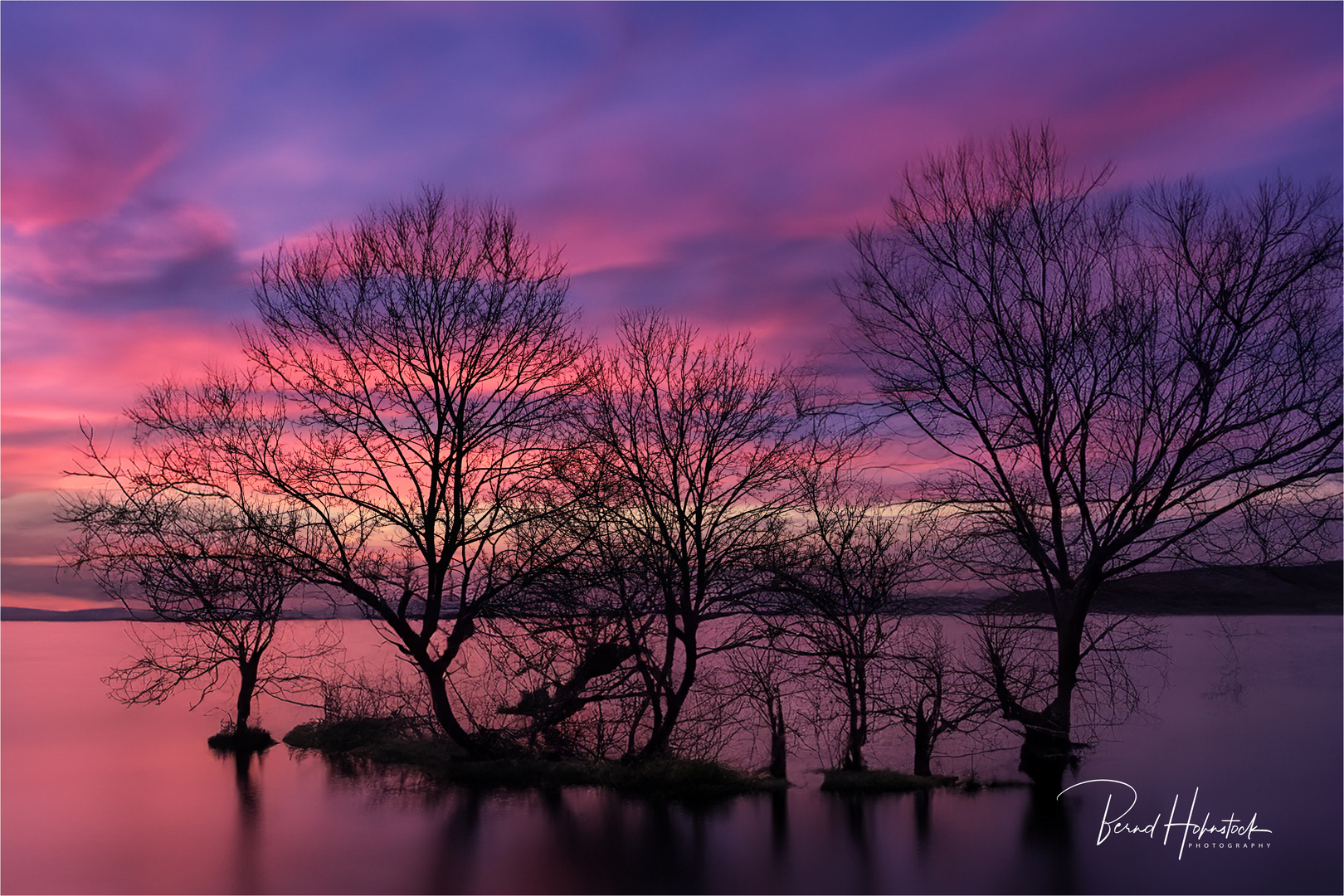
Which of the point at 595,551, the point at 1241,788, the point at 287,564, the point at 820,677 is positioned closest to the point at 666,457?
the point at 595,551

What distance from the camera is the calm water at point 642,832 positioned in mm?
12055

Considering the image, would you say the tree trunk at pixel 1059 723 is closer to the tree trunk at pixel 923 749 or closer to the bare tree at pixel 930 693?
the bare tree at pixel 930 693

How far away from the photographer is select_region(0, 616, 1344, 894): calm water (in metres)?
12.1

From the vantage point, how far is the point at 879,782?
52.5ft

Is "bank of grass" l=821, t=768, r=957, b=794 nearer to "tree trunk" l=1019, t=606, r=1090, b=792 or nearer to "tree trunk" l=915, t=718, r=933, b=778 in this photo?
"tree trunk" l=915, t=718, r=933, b=778

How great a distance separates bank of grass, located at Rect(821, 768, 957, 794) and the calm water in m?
0.37

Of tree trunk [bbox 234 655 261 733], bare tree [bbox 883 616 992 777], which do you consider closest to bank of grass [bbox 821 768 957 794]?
bare tree [bbox 883 616 992 777]

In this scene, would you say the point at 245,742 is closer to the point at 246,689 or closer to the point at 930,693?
the point at 246,689

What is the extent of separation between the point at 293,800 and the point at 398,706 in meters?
4.38

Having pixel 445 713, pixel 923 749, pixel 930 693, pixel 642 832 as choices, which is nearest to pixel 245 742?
pixel 445 713

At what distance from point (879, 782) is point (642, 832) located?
15.6 ft

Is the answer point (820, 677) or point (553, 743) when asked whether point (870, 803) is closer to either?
point (820, 677)

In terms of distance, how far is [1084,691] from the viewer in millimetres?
16031

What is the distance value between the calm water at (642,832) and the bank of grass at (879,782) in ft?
1.22
